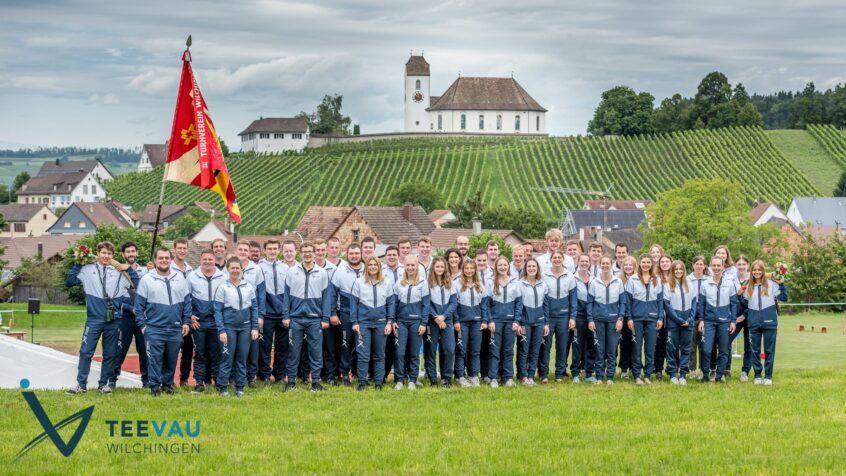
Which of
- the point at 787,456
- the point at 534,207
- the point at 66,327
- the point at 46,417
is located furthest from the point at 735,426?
the point at 534,207

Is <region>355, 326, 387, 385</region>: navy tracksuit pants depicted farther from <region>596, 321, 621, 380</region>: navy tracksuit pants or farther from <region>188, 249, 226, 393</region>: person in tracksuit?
<region>596, 321, 621, 380</region>: navy tracksuit pants

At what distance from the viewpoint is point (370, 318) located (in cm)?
1491

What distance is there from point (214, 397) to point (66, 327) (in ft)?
81.3

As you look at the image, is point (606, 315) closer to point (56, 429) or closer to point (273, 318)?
point (273, 318)

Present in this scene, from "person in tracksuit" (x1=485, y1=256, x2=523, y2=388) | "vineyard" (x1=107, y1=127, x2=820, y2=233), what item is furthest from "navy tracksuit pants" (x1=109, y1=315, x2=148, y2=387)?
"vineyard" (x1=107, y1=127, x2=820, y2=233)

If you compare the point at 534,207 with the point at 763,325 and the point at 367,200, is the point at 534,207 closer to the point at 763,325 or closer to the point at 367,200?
the point at 367,200

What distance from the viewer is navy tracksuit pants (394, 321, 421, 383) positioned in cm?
1512

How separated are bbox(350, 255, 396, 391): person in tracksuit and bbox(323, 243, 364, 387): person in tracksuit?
16 centimetres

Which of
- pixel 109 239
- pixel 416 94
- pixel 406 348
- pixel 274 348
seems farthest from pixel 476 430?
pixel 416 94

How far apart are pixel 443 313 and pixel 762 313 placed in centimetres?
447

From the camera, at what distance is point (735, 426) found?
1188 cm

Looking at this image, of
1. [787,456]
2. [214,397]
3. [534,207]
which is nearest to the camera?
[787,456]

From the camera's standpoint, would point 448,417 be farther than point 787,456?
Yes

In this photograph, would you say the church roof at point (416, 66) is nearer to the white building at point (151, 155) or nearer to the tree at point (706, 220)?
the white building at point (151, 155)
